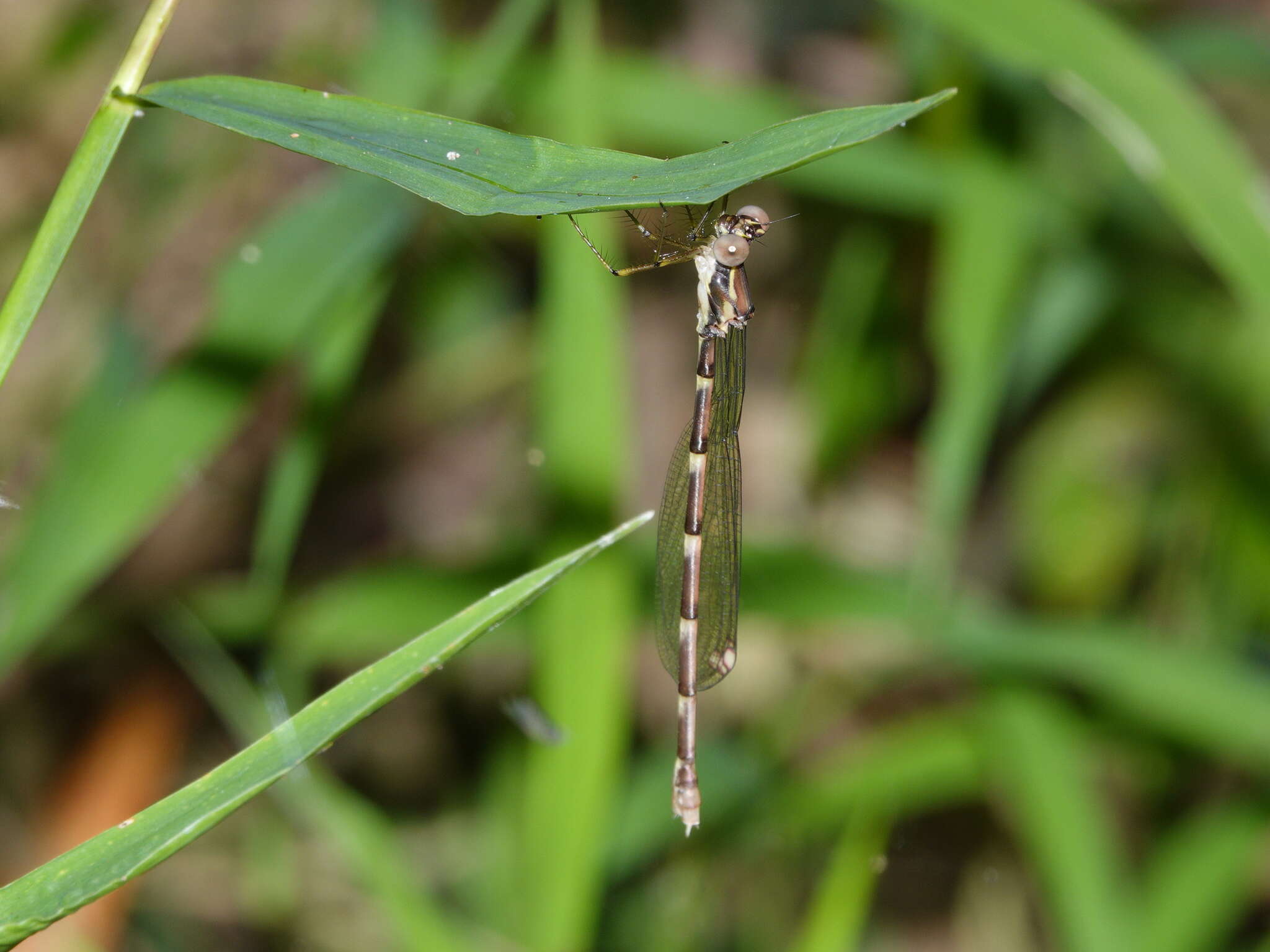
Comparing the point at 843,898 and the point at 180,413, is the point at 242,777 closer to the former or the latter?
the point at 180,413

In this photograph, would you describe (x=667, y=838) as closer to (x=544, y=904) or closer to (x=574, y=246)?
(x=544, y=904)

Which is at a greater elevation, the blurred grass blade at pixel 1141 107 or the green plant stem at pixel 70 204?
the blurred grass blade at pixel 1141 107

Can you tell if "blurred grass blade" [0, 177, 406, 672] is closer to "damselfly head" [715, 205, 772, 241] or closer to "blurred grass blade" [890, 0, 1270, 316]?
"damselfly head" [715, 205, 772, 241]

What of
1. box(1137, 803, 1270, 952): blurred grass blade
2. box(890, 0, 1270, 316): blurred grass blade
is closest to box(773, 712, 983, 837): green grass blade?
box(1137, 803, 1270, 952): blurred grass blade

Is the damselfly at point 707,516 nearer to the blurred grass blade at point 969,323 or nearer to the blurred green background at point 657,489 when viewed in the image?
the blurred green background at point 657,489

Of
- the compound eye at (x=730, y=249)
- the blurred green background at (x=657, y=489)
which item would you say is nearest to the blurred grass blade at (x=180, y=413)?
the blurred green background at (x=657, y=489)

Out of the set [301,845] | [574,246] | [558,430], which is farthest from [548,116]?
[301,845]
